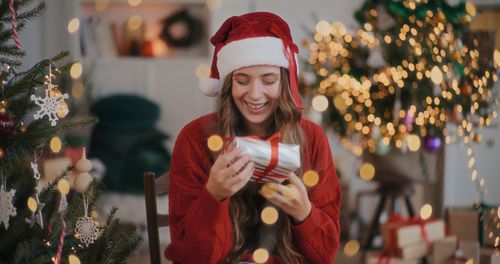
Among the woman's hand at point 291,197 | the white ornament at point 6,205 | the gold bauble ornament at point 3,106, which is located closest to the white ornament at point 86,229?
the white ornament at point 6,205

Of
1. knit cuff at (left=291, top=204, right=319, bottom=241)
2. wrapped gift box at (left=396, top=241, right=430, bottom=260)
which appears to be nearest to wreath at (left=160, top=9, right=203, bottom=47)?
wrapped gift box at (left=396, top=241, right=430, bottom=260)

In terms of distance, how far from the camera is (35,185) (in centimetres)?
157

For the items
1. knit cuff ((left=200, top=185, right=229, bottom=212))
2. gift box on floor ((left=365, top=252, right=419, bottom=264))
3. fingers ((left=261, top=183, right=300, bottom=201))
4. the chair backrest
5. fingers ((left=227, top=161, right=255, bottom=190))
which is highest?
fingers ((left=227, top=161, right=255, bottom=190))

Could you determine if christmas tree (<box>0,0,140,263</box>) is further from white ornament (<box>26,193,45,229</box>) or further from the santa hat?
the santa hat

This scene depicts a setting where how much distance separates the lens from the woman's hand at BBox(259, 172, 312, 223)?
1481 mm

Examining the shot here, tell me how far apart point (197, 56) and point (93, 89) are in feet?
2.50

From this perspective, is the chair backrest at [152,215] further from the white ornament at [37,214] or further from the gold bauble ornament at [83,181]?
the white ornament at [37,214]

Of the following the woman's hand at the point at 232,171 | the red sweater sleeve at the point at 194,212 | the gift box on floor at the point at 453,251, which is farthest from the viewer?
the gift box on floor at the point at 453,251

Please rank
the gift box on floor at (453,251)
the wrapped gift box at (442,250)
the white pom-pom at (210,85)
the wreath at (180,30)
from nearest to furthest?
the white pom-pom at (210,85) < the gift box on floor at (453,251) < the wrapped gift box at (442,250) < the wreath at (180,30)

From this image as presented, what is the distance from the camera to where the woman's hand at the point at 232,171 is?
4.62 ft

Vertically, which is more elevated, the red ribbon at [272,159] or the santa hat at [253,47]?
the santa hat at [253,47]

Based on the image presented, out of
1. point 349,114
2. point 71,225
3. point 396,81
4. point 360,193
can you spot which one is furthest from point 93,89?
point 71,225

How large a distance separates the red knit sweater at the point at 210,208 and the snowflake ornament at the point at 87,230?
0.18 metres

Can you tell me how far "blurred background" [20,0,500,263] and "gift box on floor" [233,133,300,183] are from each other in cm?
45
